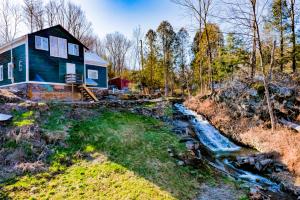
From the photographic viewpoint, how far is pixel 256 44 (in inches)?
677

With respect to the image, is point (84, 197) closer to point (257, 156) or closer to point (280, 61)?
point (257, 156)

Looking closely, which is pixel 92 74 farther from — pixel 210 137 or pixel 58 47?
pixel 210 137

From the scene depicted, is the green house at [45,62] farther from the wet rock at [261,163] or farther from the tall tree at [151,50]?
the wet rock at [261,163]

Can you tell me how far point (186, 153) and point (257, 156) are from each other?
3.90 m

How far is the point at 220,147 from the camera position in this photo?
49.4 ft

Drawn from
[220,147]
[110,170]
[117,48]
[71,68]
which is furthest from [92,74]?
[117,48]

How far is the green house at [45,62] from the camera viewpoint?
20.0 m

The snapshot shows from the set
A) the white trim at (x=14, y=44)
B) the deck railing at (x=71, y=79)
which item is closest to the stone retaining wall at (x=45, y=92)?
the deck railing at (x=71, y=79)

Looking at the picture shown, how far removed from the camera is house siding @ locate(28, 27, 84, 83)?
20.1m

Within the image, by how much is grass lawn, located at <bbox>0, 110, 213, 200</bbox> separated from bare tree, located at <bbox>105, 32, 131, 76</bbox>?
3875cm

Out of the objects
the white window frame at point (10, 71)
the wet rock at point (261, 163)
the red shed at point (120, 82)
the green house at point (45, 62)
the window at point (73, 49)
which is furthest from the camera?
the red shed at point (120, 82)

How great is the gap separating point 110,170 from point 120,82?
31639 millimetres

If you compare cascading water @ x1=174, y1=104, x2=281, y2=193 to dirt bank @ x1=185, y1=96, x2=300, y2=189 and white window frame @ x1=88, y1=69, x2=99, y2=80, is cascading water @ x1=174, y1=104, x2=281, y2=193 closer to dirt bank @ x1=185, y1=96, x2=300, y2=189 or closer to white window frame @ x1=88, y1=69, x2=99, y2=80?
dirt bank @ x1=185, y1=96, x2=300, y2=189

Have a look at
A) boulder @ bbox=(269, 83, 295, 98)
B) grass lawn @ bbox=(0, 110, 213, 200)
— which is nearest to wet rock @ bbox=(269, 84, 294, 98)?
boulder @ bbox=(269, 83, 295, 98)
